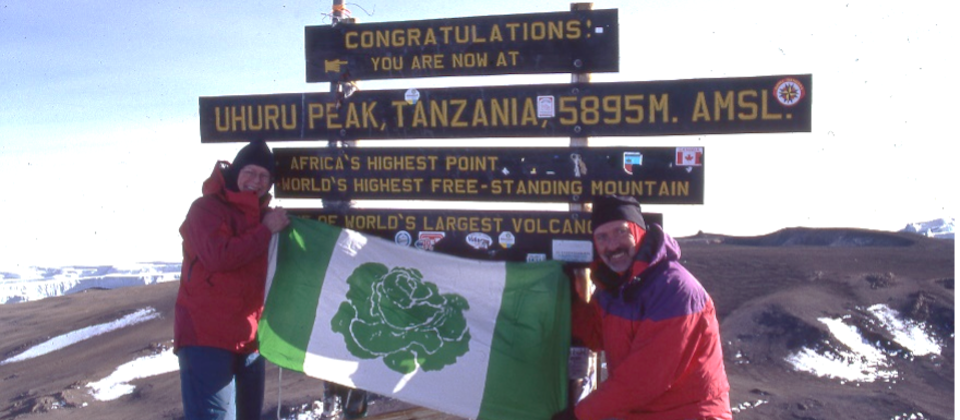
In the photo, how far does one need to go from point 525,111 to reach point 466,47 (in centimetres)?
54

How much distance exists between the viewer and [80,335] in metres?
17.7

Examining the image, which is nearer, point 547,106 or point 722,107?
point 722,107

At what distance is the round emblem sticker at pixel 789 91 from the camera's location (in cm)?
453

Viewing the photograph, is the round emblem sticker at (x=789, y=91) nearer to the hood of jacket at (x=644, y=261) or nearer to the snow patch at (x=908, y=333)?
the hood of jacket at (x=644, y=261)

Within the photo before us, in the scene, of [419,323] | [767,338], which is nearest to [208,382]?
[419,323]

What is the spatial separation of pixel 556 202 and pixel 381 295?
3.75ft

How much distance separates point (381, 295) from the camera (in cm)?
489

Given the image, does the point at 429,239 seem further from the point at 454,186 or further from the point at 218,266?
the point at 218,266

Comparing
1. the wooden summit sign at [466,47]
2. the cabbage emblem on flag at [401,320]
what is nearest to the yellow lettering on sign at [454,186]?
the cabbage emblem on flag at [401,320]

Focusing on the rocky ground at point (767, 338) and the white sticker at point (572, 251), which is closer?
the white sticker at point (572, 251)

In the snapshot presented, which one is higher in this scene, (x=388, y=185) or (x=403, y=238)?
(x=388, y=185)

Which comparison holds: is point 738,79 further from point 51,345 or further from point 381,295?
point 51,345

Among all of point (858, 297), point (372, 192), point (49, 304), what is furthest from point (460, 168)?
point (49, 304)

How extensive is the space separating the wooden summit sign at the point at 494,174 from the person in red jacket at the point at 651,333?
0.89 meters
